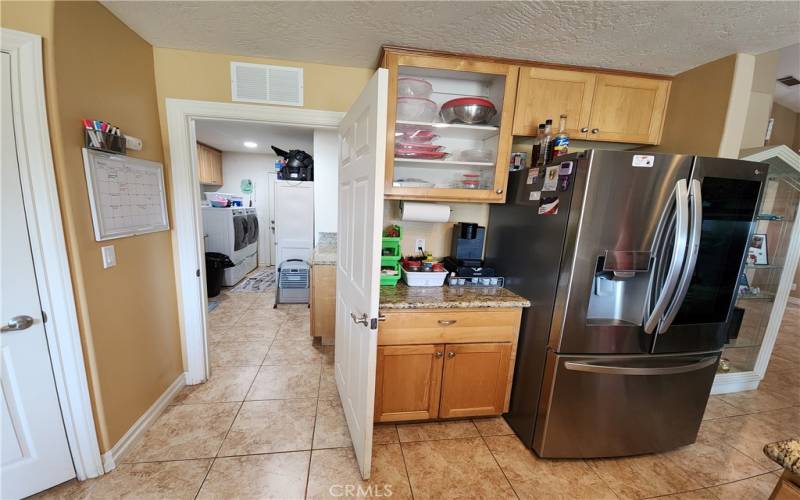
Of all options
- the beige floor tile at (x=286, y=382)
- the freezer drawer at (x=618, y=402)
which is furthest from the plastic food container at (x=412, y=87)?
the beige floor tile at (x=286, y=382)

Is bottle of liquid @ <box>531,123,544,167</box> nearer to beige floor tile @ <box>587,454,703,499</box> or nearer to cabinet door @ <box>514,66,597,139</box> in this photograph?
cabinet door @ <box>514,66,597,139</box>

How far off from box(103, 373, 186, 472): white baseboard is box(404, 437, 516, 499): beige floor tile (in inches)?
59.4

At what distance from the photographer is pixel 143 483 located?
4.57ft

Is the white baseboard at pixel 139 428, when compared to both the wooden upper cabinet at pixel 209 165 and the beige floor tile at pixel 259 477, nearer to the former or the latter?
the beige floor tile at pixel 259 477

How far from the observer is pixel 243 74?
1774 mm

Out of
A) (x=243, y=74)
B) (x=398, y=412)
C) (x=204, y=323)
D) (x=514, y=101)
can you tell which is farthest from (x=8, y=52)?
(x=398, y=412)

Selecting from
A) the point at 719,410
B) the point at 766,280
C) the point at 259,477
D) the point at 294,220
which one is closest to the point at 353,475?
the point at 259,477

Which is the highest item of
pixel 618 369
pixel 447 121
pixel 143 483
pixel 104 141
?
pixel 447 121

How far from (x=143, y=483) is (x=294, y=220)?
9.45ft

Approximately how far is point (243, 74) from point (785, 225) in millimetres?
3977

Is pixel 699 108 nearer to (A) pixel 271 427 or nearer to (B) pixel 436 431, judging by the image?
(B) pixel 436 431

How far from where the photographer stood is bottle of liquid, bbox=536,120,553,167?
1.61 meters

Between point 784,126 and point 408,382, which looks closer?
point 408,382

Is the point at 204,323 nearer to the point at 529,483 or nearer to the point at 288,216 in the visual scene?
the point at 288,216
